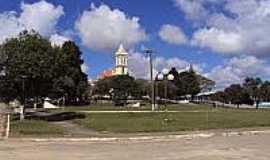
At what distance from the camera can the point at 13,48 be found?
144ft

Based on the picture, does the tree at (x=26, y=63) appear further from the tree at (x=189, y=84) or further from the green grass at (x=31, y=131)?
the tree at (x=189, y=84)

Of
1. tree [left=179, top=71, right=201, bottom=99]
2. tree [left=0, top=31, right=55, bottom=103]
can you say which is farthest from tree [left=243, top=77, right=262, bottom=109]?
tree [left=0, top=31, right=55, bottom=103]

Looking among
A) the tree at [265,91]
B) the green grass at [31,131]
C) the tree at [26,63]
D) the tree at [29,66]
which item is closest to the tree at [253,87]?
the tree at [265,91]

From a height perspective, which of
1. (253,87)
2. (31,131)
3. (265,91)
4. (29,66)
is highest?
(253,87)

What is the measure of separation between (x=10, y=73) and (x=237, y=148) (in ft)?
81.8

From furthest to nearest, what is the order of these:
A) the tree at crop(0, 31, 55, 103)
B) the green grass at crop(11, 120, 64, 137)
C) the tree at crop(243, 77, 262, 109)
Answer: the tree at crop(243, 77, 262, 109) < the tree at crop(0, 31, 55, 103) < the green grass at crop(11, 120, 64, 137)

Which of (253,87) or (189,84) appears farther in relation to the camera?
(189,84)

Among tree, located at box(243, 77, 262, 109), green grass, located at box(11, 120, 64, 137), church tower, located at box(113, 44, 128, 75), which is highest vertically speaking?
church tower, located at box(113, 44, 128, 75)

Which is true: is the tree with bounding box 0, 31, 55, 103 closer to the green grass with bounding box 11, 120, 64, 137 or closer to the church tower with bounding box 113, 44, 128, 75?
the green grass with bounding box 11, 120, 64, 137

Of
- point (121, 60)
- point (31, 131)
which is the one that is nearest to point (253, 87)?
point (121, 60)

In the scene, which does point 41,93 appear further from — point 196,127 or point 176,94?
point 176,94

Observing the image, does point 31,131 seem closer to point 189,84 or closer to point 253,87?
point 253,87

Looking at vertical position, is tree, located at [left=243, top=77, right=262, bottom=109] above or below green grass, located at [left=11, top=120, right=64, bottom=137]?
above

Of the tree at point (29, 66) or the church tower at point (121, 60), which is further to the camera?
the church tower at point (121, 60)
